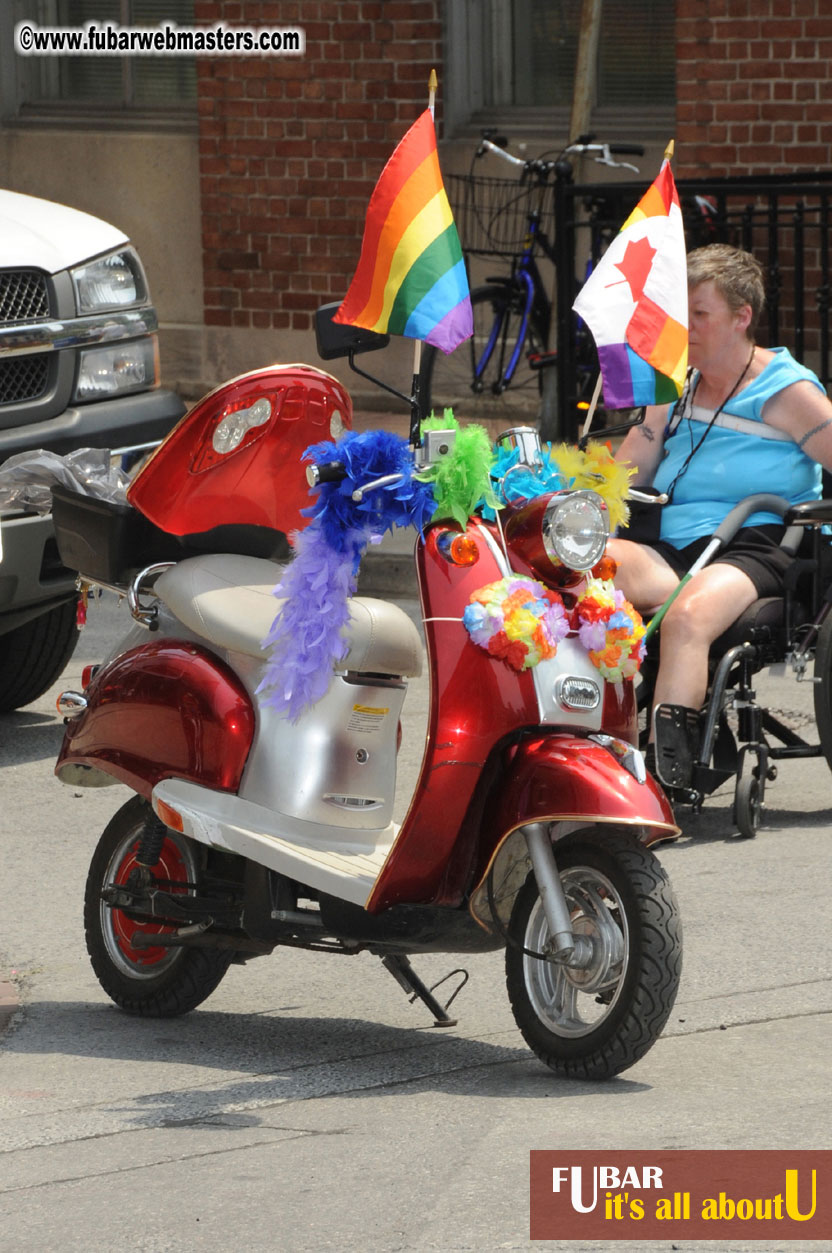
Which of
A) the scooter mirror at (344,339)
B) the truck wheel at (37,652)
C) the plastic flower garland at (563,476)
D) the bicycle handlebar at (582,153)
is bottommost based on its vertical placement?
the truck wheel at (37,652)

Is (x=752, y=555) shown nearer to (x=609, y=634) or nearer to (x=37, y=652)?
(x=609, y=634)

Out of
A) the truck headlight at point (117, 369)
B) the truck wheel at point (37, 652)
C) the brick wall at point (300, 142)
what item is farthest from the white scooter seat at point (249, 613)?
the brick wall at point (300, 142)

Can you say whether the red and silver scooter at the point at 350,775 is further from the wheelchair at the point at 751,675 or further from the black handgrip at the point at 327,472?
the wheelchair at the point at 751,675

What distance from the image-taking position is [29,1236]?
3758 millimetres

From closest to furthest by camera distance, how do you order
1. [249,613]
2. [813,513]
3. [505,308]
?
[249,613]
[813,513]
[505,308]

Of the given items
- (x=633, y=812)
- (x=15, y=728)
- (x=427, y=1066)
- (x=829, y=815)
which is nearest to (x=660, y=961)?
(x=633, y=812)

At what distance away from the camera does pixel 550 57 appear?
1325 centimetres

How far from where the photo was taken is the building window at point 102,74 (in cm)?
1458

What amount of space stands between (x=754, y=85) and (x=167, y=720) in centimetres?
762

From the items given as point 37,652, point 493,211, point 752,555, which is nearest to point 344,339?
point 752,555

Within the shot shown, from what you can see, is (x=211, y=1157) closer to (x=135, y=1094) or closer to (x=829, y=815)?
(x=135, y=1094)

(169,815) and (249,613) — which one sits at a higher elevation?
(249,613)

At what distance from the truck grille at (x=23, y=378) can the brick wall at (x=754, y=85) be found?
523 centimetres

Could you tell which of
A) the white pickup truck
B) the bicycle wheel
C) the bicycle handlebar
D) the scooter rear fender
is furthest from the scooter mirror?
the bicycle wheel
